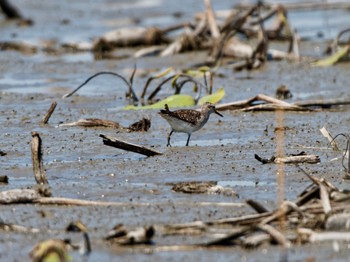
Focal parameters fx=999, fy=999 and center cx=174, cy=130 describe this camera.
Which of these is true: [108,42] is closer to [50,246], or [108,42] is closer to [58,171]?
[58,171]

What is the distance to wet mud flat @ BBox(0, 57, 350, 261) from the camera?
5.52 meters

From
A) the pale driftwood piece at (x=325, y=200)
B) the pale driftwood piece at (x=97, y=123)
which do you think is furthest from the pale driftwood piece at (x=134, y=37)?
the pale driftwood piece at (x=325, y=200)

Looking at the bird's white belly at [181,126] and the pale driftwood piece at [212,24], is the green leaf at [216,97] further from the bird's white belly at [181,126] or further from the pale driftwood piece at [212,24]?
the pale driftwood piece at [212,24]

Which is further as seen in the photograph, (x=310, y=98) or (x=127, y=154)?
(x=310, y=98)

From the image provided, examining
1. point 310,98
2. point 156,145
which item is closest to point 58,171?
point 156,145

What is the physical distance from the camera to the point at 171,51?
14.5m

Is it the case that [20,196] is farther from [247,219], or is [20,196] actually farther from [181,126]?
[181,126]

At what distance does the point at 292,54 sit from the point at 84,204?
785 centimetres

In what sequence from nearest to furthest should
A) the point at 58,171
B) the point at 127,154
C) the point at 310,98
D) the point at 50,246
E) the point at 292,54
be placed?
1. the point at 50,246
2. the point at 58,171
3. the point at 127,154
4. the point at 310,98
5. the point at 292,54

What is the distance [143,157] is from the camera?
315 inches

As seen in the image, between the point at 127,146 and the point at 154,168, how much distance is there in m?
0.27

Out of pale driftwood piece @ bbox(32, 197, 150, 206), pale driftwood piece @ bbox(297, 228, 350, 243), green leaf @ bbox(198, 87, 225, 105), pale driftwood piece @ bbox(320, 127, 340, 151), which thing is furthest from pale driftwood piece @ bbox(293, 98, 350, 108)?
pale driftwood piece @ bbox(297, 228, 350, 243)

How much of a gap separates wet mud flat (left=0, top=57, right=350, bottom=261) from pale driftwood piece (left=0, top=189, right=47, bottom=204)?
5cm

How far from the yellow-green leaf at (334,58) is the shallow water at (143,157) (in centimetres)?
11
